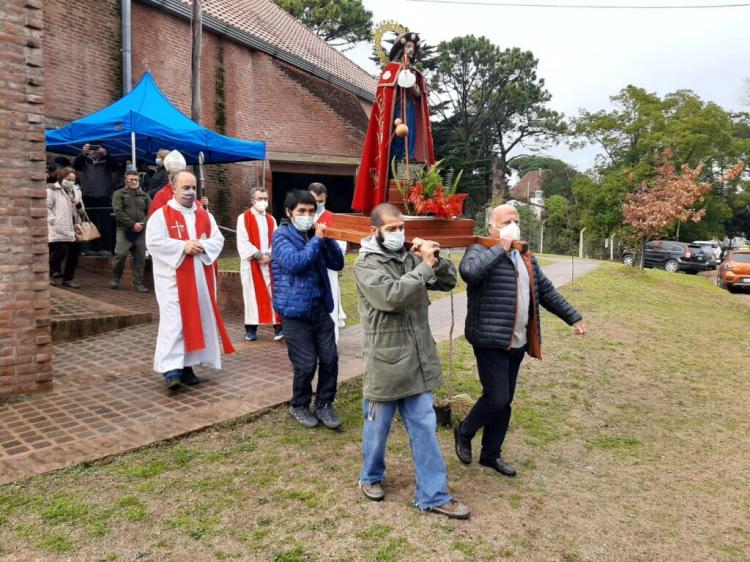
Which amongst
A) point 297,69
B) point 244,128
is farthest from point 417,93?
point 297,69

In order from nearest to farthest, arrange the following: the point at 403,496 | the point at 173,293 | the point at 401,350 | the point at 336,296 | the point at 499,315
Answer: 1. the point at 401,350
2. the point at 403,496
3. the point at 499,315
4. the point at 173,293
5. the point at 336,296

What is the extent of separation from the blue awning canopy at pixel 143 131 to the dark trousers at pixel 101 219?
1023mm

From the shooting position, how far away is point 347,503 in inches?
134

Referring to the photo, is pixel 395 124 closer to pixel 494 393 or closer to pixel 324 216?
pixel 324 216

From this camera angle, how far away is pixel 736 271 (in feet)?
70.2

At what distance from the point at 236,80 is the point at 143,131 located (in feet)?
23.4

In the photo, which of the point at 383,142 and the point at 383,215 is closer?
the point at 383,215

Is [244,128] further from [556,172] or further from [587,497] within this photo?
[556,172]

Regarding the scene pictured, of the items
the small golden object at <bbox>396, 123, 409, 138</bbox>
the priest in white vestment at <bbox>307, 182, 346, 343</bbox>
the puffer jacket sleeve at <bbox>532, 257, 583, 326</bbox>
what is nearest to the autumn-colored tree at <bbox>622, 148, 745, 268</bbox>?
the priest in white vestment at <bbox>307, 182, 346, 343</bbox>

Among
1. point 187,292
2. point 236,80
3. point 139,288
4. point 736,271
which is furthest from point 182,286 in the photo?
point 736,271

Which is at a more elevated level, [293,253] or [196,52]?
[196,52]

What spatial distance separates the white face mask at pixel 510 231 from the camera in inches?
142

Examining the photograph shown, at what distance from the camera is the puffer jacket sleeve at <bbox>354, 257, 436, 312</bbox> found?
3.06m

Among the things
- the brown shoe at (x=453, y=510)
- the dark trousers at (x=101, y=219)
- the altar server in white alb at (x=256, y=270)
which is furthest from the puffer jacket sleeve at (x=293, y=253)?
the dark trousers at (x=101, y=219)
